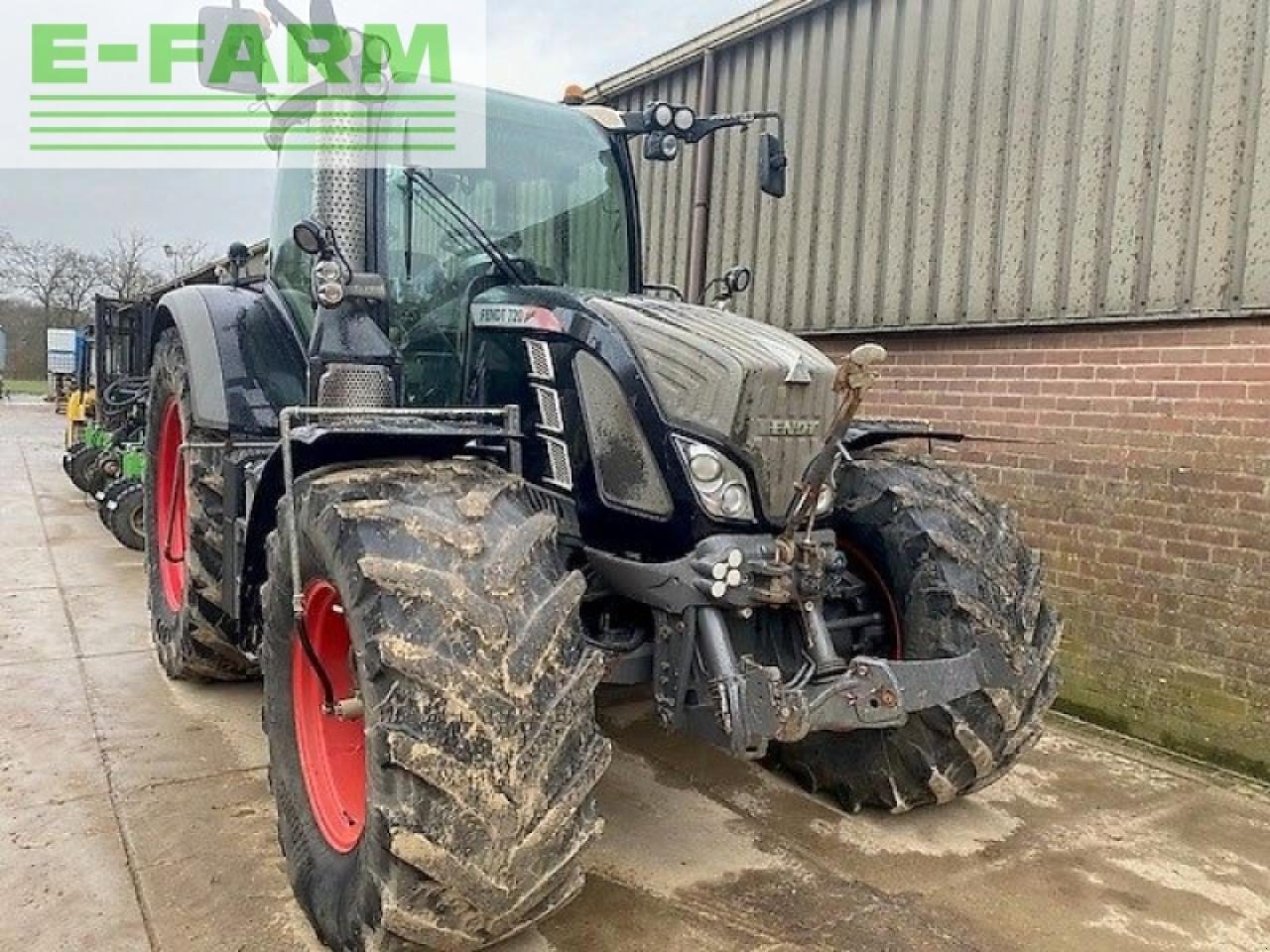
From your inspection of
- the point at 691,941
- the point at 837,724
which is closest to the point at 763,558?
the point at 837,724

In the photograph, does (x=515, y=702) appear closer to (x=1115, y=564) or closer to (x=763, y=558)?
(x=763, y=558)

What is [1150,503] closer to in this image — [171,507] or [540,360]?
[540,360]

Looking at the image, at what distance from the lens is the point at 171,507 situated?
17.5ft

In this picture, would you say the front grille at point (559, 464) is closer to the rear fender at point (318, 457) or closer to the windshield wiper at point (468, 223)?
the rear fender at point (318, 457)

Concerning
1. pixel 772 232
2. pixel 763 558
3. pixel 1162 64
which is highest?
pixel 1162 64

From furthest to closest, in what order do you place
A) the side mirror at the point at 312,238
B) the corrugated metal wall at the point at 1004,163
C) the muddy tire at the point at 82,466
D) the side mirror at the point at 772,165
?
the muddy tire at the point at 82,466, the corrugated metal wall at the point at 1004,163, the side mirror at the point at 772,165, the side mirror at the point at 312,238

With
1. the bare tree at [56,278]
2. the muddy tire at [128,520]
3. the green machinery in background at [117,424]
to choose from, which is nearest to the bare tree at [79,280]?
the bare tree at [56,278]

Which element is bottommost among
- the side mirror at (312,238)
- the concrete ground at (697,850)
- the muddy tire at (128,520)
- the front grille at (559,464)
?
the concrete ground at (697,850)

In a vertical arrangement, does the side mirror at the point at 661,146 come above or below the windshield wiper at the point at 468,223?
above

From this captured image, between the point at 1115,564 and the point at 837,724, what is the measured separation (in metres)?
2.70

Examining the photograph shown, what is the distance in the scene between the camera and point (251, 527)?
330 cm

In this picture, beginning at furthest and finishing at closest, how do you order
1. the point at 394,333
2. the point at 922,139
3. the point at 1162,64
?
the point at 922,139, the point at 1162,64, the point at 394,333

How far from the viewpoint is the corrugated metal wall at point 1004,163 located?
443cm

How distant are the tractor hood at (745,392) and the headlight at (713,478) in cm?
4
